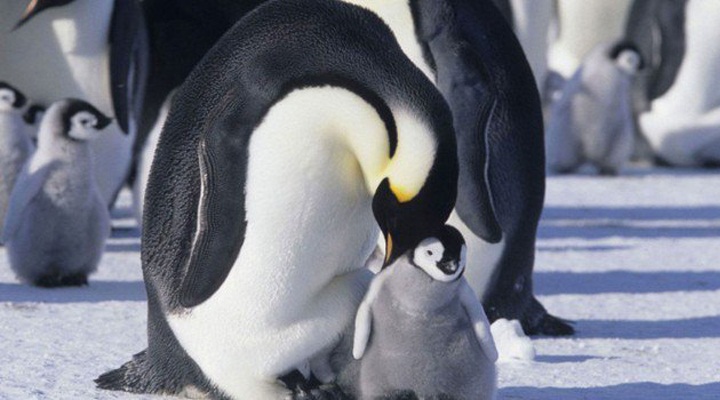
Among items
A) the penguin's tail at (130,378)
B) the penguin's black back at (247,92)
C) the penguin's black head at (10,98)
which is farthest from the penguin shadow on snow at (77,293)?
the penguin's black back at (247,92)

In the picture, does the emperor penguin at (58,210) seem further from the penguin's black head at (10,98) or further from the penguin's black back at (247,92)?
the penguin's black back at (247,92)

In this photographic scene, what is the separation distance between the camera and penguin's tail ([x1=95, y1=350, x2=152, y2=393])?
3.46 meters

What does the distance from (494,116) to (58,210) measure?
149cm

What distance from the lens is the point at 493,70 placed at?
4363mm

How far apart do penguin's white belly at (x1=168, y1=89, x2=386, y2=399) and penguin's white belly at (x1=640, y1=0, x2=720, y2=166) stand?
6.87 metres

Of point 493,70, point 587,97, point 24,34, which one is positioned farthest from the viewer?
point 587,97

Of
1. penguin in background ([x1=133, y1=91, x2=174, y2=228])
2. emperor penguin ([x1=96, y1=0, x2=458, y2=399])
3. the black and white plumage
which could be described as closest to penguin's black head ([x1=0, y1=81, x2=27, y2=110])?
penguin in background ([x1=133, y1=91, x2=174, y2=228])

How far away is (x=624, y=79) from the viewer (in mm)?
9016

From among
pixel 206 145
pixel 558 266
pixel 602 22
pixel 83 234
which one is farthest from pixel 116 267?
pixel 602 22

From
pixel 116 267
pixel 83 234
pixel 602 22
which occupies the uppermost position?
pixel 83 234

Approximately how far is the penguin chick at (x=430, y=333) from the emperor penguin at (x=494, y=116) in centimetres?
100

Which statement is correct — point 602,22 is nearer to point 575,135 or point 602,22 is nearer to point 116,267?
point 575,135

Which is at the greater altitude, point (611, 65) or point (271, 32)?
point (271, 32)

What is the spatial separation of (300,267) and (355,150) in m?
0.24
